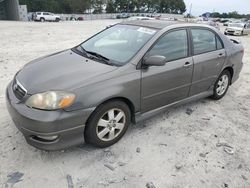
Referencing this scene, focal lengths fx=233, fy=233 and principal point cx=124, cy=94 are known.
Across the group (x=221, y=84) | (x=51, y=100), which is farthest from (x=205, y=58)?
(x=51, y=100)

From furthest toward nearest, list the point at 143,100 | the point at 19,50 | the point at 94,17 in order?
1. the point at 94,17
2. the point at 19,50
3. the point at 143,100

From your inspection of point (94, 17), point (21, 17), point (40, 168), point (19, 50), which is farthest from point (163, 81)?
point (94, 17)

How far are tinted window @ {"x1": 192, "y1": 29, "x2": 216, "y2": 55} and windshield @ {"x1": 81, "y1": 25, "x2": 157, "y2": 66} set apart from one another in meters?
0.85

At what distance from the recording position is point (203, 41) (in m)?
3.95

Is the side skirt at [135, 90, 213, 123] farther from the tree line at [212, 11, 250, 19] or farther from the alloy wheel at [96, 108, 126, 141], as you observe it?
the tree line at [212, 11, 250, 19]

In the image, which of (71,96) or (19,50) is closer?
(71,96)

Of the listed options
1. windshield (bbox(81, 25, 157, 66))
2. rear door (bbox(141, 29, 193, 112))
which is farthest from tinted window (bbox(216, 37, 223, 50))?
windshield (bbox(81, 25, 157, 66))

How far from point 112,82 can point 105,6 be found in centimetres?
8382

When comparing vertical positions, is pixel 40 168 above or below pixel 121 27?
below

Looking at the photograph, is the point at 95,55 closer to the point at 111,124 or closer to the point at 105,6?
the point at 111,124

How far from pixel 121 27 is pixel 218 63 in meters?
1.84

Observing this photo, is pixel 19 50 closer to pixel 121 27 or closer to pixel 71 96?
pixel 121 27

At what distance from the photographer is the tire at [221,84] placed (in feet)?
14.5

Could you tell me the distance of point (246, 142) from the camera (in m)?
3.30
